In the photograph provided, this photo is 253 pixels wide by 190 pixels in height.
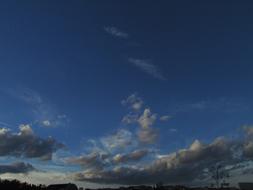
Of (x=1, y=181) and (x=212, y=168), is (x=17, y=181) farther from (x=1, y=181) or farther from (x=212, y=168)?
(x=212, y=168)

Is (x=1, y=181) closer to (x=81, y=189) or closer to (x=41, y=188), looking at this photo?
(x=41, y=188)

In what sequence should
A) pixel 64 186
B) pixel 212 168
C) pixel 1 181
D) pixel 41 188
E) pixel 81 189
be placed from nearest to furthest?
1. pixel 1 181
2. pixel 41 188
3. pixel 64 186
4. pixel 81 189
5. pixel 212 168

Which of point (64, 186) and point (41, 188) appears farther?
point (64, 186)

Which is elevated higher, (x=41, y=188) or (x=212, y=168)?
(x=212, y=168)

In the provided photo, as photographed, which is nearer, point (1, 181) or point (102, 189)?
point (1, 181)

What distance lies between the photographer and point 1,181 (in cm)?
7125

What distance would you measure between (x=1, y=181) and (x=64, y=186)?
4037cm

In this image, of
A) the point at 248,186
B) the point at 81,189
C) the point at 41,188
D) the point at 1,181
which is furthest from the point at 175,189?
the point at 1,181

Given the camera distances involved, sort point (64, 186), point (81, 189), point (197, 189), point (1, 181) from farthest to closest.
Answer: point (197, 189)
point (81, 189)
point (64, 186)
point (1, 181)

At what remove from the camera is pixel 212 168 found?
152875 mm

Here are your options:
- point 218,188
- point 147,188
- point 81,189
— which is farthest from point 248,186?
point 81,189

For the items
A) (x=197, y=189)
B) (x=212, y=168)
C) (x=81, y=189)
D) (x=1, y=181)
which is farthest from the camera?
(x=197, y=189)

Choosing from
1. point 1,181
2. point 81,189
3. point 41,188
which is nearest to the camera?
point 1,181

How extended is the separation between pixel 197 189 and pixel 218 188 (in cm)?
1054
